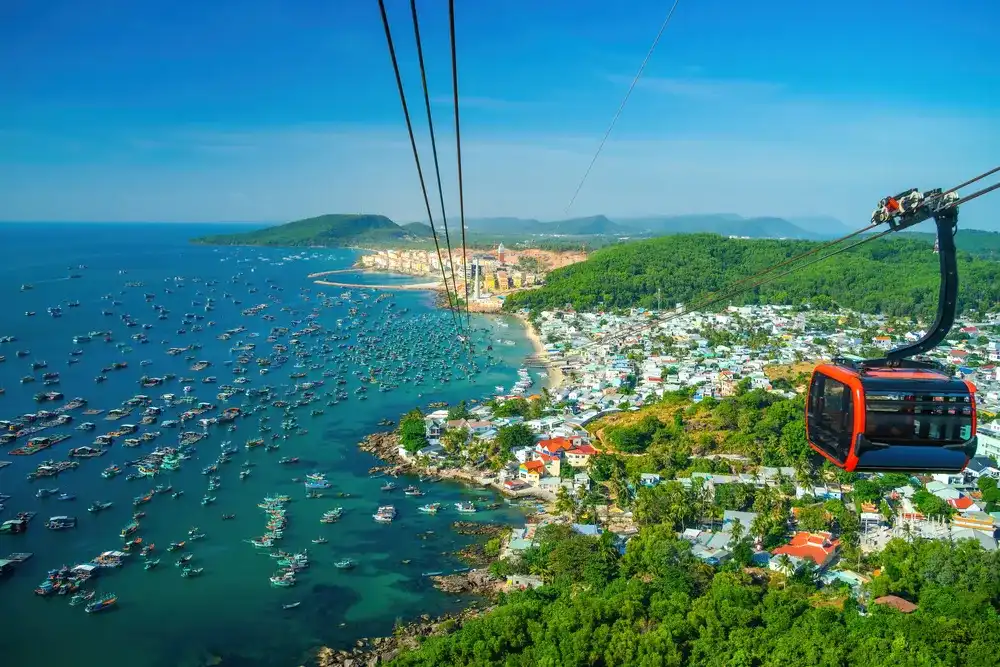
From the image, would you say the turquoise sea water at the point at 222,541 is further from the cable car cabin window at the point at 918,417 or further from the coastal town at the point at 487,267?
the coastal town at the point at 487,267

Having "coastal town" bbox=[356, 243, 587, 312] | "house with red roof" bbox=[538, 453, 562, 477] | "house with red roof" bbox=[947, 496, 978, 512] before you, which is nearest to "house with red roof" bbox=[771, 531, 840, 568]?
"house with red roof" bbox=[947, 496, 978, 512]

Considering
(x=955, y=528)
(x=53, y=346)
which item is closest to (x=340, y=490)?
(x=955, y=528)

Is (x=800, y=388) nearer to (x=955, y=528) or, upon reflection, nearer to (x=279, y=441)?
(x=955, y=528)

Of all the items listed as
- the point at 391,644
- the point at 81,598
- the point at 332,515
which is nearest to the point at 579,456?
the point at 332,515

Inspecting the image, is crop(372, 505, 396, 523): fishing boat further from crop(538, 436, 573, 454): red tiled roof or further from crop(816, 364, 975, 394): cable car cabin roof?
crop(816, 364, 975, 394): cable car cabin roof

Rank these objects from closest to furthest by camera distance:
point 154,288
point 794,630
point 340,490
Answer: point 794,630 < point 340,490 < point 154,288

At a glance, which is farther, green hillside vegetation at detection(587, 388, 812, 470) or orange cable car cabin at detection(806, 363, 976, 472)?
green hillside vegetation at detection(587, 388, 812, 470)
